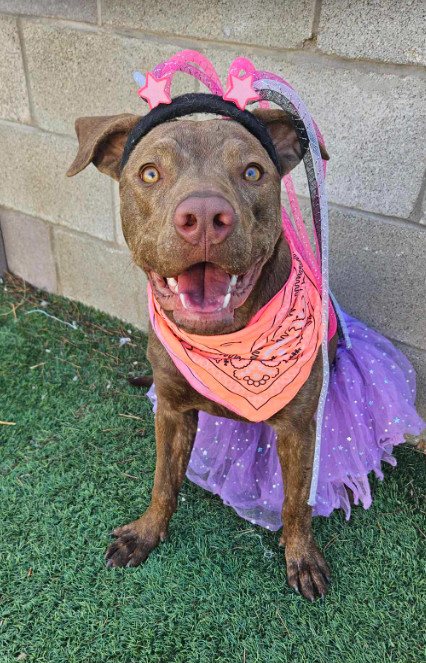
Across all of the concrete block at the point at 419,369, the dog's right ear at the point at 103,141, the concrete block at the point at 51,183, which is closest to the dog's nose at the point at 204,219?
the dog's right ear at the point at 103,141

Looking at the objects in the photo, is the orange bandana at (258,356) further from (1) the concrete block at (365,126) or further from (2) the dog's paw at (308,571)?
(1) the concrete block at (365,126)

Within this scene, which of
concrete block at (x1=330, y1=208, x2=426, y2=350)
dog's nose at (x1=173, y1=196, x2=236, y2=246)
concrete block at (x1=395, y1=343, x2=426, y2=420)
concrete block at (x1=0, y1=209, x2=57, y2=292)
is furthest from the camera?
concrete block at (x1=0, y1=209, x2=57, y2=292)

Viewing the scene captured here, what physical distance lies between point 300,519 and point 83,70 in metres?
2.62

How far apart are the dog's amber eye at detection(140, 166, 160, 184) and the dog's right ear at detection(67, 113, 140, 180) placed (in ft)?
0.87

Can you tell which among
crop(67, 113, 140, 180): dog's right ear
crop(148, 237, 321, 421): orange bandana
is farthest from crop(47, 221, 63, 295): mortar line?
crop(148, 237, 321, 421): orange bandana

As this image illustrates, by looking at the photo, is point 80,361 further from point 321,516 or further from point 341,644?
point 341,644

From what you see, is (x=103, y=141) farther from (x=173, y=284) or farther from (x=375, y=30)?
(x=375, y=30)

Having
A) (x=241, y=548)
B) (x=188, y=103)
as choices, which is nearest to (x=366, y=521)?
(x=241, y=548)

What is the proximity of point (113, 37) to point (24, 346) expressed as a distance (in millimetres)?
1872

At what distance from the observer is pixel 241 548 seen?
2434 millimetres

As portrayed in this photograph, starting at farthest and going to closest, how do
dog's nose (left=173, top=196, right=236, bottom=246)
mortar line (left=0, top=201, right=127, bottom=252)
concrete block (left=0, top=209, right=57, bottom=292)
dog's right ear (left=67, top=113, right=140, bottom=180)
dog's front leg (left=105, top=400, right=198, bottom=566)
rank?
concrete block (left=0, top=209, right=57, bottom=292) < mortar line (left=0, top=201, right=127, bottom=252) < dog's front leg (left=105, top=400, right=198, bottom=566) < dog's right ear (left=67, top=113, right=140, bottom=180) < dog's nose (left=173, top=196, right=236, bottom=246)

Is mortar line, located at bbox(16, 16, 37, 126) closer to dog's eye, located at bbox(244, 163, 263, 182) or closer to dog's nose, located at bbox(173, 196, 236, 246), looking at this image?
dog's eye, located at bbox(244, 163, 263, 182)

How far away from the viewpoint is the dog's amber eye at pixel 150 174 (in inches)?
70.2

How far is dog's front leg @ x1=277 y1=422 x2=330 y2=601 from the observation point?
2.17 meters
